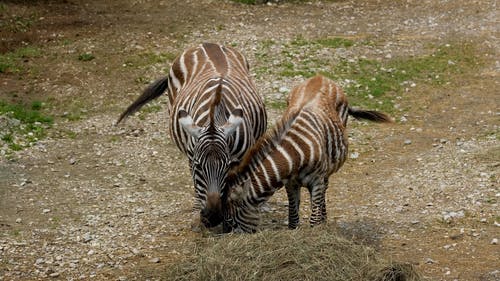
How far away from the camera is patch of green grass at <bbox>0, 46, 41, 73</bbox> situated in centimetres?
1424

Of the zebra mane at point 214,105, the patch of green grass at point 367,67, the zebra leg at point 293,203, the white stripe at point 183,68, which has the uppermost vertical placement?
the zebra mane at point 214,105

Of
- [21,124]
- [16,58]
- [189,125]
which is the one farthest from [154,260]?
[16,58]

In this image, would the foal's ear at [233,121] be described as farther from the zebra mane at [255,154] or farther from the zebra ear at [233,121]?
the zebra mane at [255,154]

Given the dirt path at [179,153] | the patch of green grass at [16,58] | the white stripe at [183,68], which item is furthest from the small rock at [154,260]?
the patch of green grass at [16,58]

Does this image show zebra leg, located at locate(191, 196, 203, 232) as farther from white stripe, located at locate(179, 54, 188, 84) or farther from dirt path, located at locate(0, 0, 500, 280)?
white stripe, located at locate(179, 54, 188, 84)

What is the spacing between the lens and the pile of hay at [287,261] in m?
7.32

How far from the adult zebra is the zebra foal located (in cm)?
21

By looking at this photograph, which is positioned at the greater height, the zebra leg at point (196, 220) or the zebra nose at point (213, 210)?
the zebra nose at point (213, 210)

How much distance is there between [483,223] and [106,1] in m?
11.4

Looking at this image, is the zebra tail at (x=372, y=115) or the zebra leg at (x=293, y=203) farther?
the zebra tail at (x=372, y=115)

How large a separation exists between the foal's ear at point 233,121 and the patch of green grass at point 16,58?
733cm

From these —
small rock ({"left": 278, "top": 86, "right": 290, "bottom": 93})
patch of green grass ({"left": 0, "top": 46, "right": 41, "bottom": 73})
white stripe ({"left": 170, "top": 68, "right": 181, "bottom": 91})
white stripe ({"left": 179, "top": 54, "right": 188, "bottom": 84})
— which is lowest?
patch of green grass ({"left": 0, "top": 46, "right": 41, "bottom": 73})

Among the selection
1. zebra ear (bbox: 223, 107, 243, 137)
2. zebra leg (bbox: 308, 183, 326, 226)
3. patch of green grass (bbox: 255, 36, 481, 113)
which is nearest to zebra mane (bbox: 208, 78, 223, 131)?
zebra ear (bbox: 223, 107, 243, 137)

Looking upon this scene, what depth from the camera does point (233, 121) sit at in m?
8.06
